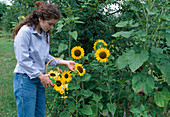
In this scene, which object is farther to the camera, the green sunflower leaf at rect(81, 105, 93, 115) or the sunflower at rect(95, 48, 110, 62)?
the green sunflower leaf at rect(81, 105, 93, 115)

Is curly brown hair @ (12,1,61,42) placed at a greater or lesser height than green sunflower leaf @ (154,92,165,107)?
greater

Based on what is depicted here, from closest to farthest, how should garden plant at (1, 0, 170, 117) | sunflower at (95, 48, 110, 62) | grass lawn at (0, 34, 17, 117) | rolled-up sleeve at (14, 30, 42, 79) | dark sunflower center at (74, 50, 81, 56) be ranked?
rolled-up sleeve at (14, 30, 42, 79)
garden plant at (1, 0, 170, 117)
sunflower at (95, 48, 110, 62)
dark sunflower center at (74, 50, 81, 56)
grass lawn at (0, 34, 17, 117)

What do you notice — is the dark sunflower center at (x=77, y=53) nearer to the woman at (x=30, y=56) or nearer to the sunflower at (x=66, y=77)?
the sunflower at (x=66, y=77)

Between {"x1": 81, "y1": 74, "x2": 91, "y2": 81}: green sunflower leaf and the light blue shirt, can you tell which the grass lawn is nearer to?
the light blue shirt

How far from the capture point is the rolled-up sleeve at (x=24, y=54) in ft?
5.75

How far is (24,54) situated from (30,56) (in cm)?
14

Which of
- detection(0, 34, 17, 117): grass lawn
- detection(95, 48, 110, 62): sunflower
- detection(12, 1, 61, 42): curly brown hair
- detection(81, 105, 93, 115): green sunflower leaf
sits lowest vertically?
detection(0, 34, 17, 117): grass lawn

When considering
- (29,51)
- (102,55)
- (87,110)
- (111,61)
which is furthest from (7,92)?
(102,55)

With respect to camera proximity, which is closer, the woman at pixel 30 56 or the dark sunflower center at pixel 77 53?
the woman at pixel 30 56

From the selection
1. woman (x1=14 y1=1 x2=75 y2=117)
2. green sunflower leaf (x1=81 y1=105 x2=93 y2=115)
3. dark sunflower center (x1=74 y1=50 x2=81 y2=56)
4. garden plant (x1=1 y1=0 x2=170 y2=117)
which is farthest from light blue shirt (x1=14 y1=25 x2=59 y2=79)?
green sunflower leaf (x1=81 y1=105 x2=93 y2=115)

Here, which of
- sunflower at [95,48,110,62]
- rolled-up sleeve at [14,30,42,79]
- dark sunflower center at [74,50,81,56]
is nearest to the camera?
rolled-up sleeve at [14,30,42,79]

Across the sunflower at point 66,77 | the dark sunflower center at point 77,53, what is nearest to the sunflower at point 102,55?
the dark sunflower center at point 77,53

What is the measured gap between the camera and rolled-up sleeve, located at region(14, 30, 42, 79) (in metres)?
1.75

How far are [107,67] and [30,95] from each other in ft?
2.96
